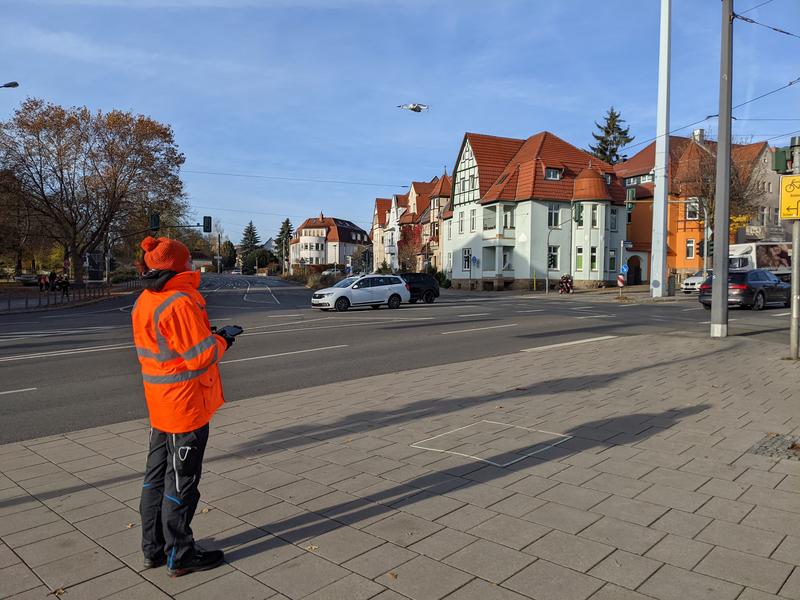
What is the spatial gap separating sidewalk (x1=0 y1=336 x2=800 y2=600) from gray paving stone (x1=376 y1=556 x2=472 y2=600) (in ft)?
0.04

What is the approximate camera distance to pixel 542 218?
50.5 metres

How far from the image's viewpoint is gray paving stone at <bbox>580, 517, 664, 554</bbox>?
3.52 metres

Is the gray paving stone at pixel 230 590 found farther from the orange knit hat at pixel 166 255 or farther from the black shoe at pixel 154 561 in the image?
the orange knit hat at pixel 166 255

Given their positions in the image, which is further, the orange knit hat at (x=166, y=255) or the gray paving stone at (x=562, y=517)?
the gray paving stone at (x=562, y=517)

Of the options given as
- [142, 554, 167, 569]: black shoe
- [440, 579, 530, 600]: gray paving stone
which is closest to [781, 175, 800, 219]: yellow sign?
[440, 579, 530, 600]: gray paving stone

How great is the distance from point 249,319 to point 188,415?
18601mm

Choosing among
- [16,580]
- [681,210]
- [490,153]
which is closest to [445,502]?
[16,580]

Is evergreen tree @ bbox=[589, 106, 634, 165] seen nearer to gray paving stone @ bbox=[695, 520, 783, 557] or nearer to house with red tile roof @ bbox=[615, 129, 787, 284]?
house with red tile roof @ bbox=[615, 129, 787, 284]

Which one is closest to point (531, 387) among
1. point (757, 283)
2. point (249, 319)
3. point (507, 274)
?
point (249, 319)

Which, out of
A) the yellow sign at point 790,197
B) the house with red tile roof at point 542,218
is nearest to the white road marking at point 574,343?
the yellow sign at point 790,197

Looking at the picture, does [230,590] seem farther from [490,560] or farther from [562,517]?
[562,517]

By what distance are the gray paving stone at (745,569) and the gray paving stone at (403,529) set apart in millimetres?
1477

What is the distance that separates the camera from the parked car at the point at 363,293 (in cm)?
2588

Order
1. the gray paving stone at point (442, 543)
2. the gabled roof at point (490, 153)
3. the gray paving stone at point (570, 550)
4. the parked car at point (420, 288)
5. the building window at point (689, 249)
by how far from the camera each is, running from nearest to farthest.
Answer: the gray paving stone at point (570, 550)
the gray paving stone at point (442, 543)
the parked car at point (420, 288)
the gabled roof at point (490, 153)
the building window at point (689, 249)
